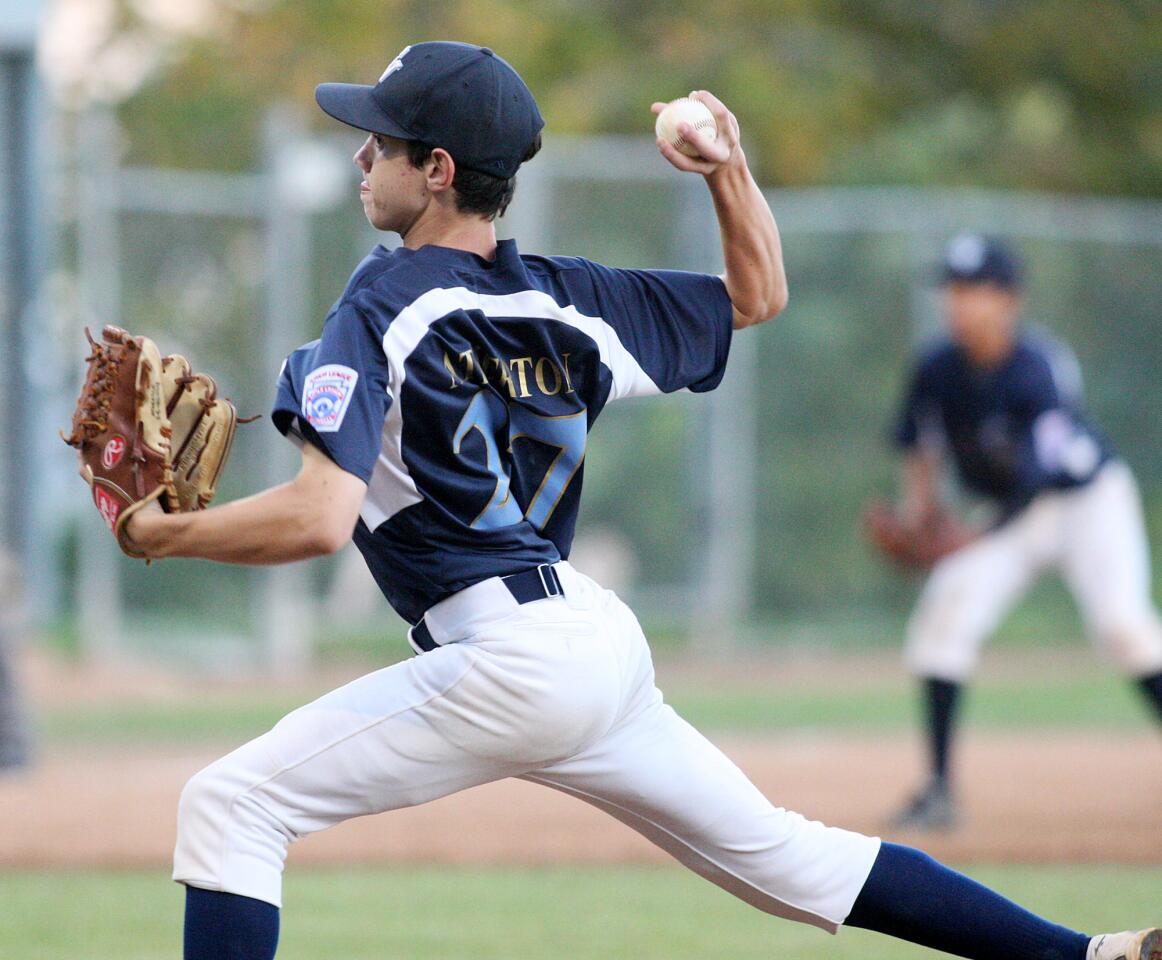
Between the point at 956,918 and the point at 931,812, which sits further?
the point at 931,812

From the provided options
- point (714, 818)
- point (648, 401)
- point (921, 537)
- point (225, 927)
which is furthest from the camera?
point (648, 401)

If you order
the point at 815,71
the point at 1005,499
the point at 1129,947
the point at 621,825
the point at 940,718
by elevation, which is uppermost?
the point at 815,71

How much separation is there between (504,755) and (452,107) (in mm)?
1102

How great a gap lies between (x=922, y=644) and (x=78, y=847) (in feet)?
9.96

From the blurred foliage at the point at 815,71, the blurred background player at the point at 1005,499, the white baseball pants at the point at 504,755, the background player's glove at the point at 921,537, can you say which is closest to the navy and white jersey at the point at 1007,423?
the blurred background player at the point at 1005,499

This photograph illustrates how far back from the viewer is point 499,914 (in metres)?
5.17

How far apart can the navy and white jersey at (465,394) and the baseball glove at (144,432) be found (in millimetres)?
199

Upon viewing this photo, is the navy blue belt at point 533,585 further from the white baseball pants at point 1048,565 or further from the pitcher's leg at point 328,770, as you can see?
the white baseball pants at point 1048,565

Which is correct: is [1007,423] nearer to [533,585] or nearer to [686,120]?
[686,120]

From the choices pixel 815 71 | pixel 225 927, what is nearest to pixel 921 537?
pixel 225 927

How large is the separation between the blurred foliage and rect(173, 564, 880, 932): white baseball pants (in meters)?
14.2

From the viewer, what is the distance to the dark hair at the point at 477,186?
3168 millimetres

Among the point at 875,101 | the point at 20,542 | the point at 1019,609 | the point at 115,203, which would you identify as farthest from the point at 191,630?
the point at 875,101

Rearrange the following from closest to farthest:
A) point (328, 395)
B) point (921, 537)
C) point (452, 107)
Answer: point (328, 395) → point (452, 107) → point (921, 537)
